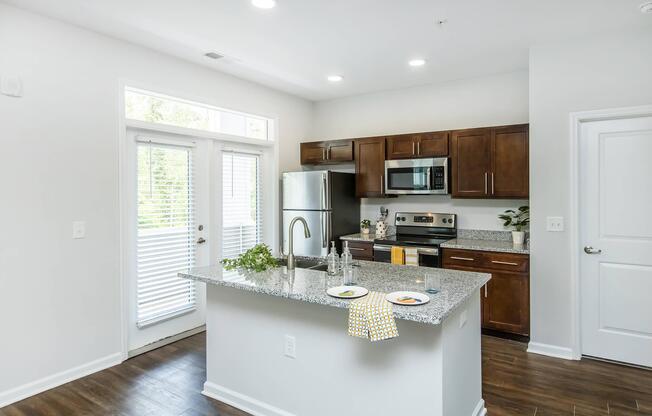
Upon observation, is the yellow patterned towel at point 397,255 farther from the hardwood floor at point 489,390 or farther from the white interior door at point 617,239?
the white interior door at point 617,239

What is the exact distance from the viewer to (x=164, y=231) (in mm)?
3844

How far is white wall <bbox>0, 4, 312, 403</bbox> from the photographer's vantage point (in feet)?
9.23

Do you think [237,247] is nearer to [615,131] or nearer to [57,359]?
[57,359]

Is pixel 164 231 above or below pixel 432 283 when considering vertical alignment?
above

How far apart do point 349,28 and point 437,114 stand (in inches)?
79.6

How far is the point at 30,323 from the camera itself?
9.53 ft

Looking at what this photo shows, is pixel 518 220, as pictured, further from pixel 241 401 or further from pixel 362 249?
pixel 241 401

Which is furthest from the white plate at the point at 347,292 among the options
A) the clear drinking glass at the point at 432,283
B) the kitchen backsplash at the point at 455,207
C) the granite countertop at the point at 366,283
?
the kitchen backsplash at the point at 455,207

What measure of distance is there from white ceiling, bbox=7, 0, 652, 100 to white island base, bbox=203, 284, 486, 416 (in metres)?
2.02

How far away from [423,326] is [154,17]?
2880mm

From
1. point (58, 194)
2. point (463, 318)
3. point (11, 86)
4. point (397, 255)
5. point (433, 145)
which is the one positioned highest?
point (11, 86)

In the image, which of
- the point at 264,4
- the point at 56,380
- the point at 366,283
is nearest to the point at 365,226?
the point at 366,283

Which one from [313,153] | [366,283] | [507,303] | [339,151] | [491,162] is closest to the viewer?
[366,283]

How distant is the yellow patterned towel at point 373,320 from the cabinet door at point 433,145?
290 cm
